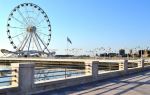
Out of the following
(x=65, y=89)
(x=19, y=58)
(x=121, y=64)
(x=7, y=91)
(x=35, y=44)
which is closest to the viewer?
(x=7, y=91)

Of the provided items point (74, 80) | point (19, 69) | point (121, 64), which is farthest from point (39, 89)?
point (121, 64)

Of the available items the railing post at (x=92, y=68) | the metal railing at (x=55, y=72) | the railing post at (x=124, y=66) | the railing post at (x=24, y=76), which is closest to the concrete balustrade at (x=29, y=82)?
the railing post at (x=24, y=76)

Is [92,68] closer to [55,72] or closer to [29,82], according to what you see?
[55,72]

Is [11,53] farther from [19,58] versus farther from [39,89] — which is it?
[39,89]

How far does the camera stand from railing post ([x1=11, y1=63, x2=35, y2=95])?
13.9m

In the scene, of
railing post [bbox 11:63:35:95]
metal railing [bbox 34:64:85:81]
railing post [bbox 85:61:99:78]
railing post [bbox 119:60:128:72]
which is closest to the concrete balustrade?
railing post [bbox 11:63:35:95]

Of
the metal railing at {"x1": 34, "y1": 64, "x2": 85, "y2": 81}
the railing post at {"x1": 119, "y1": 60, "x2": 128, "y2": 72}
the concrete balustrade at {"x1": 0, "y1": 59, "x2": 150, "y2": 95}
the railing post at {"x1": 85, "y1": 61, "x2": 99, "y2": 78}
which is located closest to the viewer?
the concrete balustrade at {"x1": 0, "y1": 59, "x2": 150, "y2": 95}

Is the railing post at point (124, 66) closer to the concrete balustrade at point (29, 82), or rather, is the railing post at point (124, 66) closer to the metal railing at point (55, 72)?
the metal railing at point (55, 72)

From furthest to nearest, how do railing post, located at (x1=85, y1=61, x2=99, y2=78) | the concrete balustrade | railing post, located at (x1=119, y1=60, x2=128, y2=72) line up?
railing post, located at (x1=119, y1=60, x2=128, y2=72) < railing post, located at (x1=85, y1=61, x2=99, y2=78) < the concrete balustrade

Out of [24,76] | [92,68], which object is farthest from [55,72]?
[92,68]

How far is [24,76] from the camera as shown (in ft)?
46.2

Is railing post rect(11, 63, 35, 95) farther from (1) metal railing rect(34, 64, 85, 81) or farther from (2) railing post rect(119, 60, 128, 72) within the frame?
(2) railing post rect(119, 60, 128, 72)

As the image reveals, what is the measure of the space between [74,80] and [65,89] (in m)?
2.09

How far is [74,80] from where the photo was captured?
1858 centimetres
